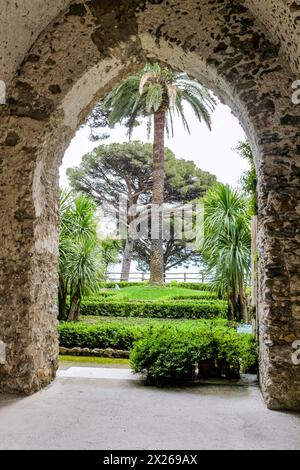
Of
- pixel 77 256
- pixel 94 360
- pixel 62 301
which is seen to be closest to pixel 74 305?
pixel 62 301

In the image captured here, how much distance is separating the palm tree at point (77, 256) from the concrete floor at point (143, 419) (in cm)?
447

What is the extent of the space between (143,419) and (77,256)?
18.3 feet

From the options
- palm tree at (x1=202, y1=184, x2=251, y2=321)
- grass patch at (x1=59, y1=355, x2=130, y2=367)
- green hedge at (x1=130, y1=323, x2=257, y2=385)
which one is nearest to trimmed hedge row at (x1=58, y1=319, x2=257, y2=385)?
green hedge at (x1=130, y1=323, x2=257, y2=385)

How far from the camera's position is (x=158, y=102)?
1300 cm

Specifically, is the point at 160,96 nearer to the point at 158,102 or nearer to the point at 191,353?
the point at 158,102

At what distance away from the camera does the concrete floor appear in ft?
8.07

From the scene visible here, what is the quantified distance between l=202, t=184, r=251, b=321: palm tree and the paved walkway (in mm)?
3921

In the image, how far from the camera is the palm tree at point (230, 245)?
24.4 ft

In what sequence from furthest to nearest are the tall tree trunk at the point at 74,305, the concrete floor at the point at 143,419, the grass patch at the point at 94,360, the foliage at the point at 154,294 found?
the foliage at the point at 154,294, the tall tree trunk at the point at 74,305, the grass patch at the point at 94,360, the concrete floor at the point at 143,419

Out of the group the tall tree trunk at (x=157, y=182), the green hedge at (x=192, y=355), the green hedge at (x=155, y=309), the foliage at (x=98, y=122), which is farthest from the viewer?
the foliage at (x=98, y=122)

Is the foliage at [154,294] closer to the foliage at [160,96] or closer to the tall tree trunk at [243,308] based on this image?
the tall tree trunk at [243,308]

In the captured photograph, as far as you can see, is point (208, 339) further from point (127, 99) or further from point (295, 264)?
point (127, 99)

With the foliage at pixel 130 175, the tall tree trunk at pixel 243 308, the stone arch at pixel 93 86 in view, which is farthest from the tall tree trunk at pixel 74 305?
the foliage at pixel 130 175
